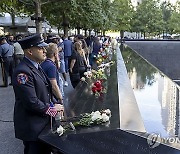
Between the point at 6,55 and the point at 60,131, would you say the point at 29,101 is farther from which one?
the point at 6,55

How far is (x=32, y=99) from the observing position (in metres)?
3.27

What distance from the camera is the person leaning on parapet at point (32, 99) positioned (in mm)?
3285

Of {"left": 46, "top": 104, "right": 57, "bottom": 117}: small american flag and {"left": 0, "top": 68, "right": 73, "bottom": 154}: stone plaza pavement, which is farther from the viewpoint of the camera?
{"left": 0, "top": 68, "right": 73, "bottom": 154}: stone plaza pavement

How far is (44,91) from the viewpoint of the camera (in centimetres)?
350

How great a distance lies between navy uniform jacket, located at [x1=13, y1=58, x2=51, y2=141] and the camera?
10.7ft

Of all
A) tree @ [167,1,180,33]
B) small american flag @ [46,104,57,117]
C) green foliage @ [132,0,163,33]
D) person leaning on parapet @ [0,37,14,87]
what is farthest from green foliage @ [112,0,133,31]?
small american flag @ [46,104,57,117]

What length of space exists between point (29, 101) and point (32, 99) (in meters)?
0.03

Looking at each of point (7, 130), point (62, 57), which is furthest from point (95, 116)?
point (62, 57)

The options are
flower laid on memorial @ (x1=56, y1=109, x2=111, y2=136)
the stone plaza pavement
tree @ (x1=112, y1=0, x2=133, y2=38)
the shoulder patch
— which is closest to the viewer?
the shoulder patch

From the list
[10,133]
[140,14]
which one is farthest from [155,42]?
[140,14]

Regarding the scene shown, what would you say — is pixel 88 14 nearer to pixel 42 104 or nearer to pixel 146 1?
pixel 42 104

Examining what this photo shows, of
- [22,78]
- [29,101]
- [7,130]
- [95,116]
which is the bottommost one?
[7,130]

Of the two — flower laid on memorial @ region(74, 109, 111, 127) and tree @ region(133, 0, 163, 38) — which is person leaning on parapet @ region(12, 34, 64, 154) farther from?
tree @ region(133, 0, 163, 38)

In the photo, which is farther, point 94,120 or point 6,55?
point 6,55
